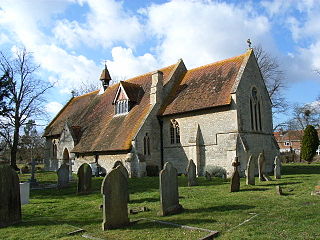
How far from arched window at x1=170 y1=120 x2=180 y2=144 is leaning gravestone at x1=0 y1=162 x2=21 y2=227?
16.3m

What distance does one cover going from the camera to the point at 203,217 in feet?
28.0

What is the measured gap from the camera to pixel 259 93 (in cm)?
2414

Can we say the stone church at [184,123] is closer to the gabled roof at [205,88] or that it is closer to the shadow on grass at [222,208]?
the gabled roof at [205,88]

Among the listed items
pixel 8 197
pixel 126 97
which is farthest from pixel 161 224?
pixel 126 97

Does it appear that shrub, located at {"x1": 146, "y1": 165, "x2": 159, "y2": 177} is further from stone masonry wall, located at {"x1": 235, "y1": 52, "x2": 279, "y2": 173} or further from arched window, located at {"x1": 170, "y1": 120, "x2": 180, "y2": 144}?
stone masonry wall, located at {"x1": 235, "y1": 52, "x2": 279, "y2": 173}

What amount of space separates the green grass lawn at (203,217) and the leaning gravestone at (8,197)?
0.36m

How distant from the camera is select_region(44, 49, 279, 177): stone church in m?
21.5

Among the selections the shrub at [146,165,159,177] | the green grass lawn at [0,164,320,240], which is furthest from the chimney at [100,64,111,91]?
the green grass lawn at [0,164,320,240]

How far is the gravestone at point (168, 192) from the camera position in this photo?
356 inches

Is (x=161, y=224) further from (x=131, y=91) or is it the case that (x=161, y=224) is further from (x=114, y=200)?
(x=131, y=91)

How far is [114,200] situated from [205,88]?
55.9 feet

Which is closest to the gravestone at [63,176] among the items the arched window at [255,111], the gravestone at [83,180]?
the gravestone at [83,180]

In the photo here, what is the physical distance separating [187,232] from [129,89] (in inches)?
846

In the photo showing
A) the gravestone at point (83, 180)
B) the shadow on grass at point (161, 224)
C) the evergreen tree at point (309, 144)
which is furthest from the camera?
the evergreen tree at point (309, 144)
